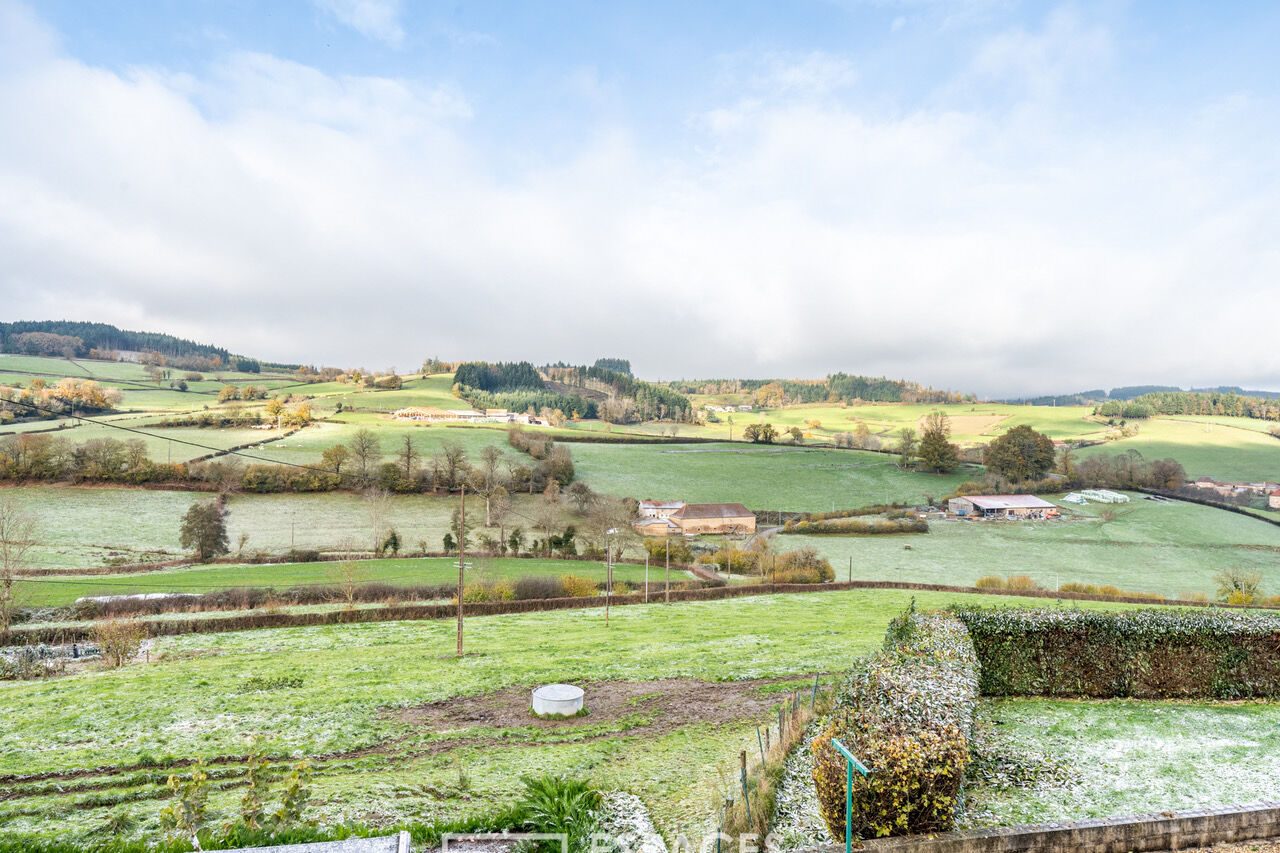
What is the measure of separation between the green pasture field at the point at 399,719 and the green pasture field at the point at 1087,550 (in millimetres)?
27041

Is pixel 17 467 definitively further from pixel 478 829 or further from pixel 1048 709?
pixel 1048 709

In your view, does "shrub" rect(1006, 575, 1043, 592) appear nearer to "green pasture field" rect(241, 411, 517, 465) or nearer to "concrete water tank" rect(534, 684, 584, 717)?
"concrete water tank" rect(534, 684, 584, 717)

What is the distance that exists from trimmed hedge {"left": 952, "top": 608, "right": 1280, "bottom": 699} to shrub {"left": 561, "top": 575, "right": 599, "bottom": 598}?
27.7 metres

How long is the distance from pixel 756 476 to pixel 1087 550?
117ft

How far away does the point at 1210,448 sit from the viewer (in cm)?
8644

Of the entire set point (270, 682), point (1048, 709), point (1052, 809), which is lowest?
point (270, 682)

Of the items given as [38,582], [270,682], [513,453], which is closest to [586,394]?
[513,453]

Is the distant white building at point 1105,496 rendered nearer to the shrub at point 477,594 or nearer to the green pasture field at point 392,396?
the shrub at point 477,594

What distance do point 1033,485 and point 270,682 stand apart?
8285 cm

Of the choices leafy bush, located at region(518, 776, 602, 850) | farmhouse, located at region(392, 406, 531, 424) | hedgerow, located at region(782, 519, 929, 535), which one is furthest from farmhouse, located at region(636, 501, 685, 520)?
leafy bush, located at region(518, 776, 602, 850)

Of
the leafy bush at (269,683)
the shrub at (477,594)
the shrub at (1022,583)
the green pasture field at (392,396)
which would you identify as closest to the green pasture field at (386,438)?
the green pasture field at (392,396)

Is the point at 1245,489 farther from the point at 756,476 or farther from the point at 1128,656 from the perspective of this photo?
the point at 1128,656

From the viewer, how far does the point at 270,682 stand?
17344 mm

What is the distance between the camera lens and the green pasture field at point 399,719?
9.45 m
